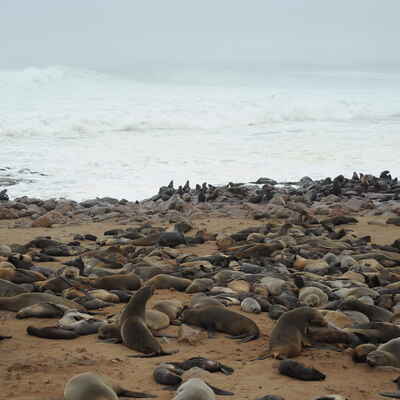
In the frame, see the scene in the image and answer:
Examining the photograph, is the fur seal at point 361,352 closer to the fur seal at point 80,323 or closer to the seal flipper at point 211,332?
the seal flipper at point 211,332

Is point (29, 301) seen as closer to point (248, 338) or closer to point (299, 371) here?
point (248, 338)

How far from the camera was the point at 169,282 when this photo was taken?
224 inches

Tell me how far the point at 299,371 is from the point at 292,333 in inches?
16.3

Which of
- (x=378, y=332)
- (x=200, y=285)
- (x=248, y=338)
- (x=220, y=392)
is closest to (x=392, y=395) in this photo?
(x=378, y=332)

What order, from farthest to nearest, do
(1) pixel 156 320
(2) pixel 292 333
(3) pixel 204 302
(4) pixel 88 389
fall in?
(3) pixel 204 302, (1) pixel 156 320, (2) pixel 292 333, (4) pixel 88 389

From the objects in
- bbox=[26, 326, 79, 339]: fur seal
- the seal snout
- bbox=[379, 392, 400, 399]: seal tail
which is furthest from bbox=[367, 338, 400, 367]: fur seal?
bbox=[26, 326, 79, 339]: fur seal

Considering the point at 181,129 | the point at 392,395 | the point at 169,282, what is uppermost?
the point at 181,129

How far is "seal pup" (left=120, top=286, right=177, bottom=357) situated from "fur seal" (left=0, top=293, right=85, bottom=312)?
721 millimetres

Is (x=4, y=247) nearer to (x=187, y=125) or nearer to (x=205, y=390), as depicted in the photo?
(x=205, y=390)

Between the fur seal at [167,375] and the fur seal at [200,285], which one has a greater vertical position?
the fur seal at [200,285]

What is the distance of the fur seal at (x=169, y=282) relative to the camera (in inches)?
223

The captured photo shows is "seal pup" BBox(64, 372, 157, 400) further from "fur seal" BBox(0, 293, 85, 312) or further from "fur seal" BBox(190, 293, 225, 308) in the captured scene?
"fur seal" BBox(0, 293, 85, 312)

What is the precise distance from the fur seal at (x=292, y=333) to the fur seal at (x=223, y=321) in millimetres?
315

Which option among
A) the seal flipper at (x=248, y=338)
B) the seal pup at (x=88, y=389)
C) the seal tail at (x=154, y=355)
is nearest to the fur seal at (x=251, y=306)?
the seal flipper at (x=248, y=338)
